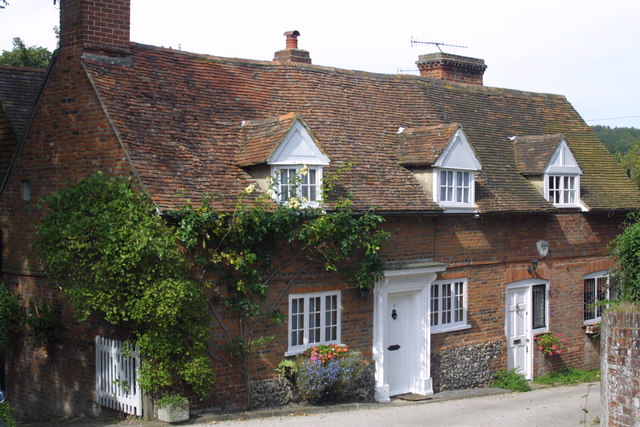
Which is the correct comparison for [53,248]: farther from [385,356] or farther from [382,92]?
[382,92]

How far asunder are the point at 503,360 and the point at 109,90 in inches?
442

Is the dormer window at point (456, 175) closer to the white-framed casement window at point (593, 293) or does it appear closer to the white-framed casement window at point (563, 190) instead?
the white-framed casement window at point (563, 190)

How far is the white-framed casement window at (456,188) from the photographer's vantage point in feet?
57.9

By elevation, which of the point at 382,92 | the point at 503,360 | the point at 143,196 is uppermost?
the point at 382,92

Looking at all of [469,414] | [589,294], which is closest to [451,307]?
[469,414]

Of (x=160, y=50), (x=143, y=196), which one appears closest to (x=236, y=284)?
(x=143, y=196)

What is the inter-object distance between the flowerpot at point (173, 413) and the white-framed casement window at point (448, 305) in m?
6.62

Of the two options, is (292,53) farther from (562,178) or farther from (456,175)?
(562,178)

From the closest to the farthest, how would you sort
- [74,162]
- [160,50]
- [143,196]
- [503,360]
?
[143,196]
[74,162]
[160,50]
[503,360]

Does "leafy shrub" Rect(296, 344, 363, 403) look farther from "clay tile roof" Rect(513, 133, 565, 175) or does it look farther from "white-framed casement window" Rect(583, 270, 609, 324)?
"white-framed casement window" Rect(583, 270, 609, 324)

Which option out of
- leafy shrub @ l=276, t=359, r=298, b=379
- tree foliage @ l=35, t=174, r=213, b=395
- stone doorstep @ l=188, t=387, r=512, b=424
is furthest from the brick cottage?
tree foliage @ l=35, t=174, r=213, b=395

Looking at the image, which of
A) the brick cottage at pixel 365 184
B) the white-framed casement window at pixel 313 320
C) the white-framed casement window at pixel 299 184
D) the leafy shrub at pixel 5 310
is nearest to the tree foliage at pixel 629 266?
the brick cottage at pixel 365 184

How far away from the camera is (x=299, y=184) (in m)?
14.9

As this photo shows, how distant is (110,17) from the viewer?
50.3 feet
